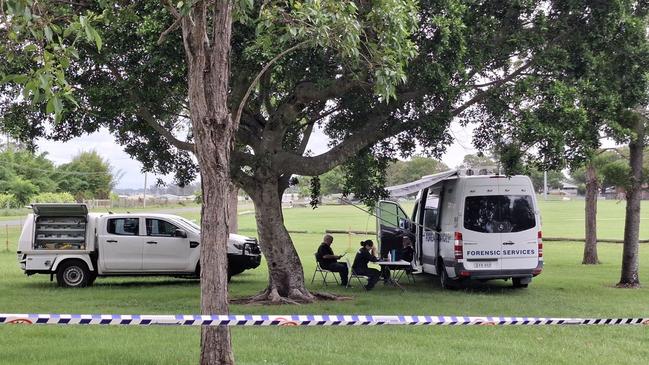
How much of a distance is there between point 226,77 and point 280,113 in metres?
6.27

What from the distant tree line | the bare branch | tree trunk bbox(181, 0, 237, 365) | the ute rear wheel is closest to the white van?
the bare branch

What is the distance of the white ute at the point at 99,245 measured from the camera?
49.9ft

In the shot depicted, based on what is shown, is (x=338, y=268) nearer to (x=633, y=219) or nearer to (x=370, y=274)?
(x=370, y=274)

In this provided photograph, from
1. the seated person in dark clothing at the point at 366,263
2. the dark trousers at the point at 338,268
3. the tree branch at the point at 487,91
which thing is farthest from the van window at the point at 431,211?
the tree branch at the point at 487,91

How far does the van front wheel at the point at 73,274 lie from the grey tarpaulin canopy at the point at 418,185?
725 centimetres

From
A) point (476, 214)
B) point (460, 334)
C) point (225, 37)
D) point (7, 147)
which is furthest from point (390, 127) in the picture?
point (7, 147)

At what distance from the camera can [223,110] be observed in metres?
6.12

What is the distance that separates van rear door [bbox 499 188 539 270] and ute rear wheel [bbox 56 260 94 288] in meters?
9.37

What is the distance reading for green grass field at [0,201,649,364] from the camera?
7324mm

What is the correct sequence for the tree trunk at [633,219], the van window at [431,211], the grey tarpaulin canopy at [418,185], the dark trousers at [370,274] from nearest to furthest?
1. the dark trousers at [370,274]
2. the grey tarpaulin canopy at [418,185]
3. the tree trunk at [633,219]
4. the van window at [431,211]

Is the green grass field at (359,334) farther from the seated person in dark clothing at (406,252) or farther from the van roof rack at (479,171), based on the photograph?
the van roof rack at (479,171)

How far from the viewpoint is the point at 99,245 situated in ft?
50.8

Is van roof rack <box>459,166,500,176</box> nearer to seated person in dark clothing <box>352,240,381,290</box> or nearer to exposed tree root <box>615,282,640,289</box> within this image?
seated person in dark clothing <box>352,240,381,290</box>

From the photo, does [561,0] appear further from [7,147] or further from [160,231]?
[7,147]
